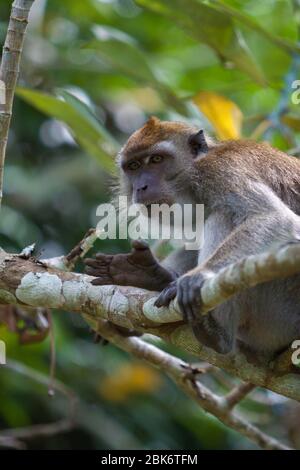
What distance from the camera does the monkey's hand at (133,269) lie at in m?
6.37

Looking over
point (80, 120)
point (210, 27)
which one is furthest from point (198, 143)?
point (210, 27)

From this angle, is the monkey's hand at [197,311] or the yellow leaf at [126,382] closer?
the monkey's hand at [197,311]

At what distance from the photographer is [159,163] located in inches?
293

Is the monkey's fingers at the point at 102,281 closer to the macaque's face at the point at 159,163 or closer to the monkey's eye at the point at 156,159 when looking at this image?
the macaque's face at the point at 159,163

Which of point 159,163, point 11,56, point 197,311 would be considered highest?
point 159,163

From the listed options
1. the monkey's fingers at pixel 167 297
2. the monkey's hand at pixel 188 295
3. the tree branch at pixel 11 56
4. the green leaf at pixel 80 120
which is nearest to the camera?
the monkey's hand at pixel 188 295

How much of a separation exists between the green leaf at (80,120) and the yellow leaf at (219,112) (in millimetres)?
1122

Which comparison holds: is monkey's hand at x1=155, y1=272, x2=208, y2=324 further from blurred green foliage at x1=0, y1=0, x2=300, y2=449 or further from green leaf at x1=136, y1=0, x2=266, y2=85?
green leaf at x1=136, y1=0, x2=266, y2=85

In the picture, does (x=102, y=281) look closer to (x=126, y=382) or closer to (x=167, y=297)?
(x=167, y=297)

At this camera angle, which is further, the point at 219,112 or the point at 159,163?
the point at 219,112

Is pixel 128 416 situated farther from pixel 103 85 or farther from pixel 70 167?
pixel 103 85

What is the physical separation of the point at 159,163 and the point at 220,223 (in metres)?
1.22

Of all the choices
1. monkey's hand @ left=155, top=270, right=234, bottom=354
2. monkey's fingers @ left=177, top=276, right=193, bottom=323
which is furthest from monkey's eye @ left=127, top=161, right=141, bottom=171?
monkey's fingers @ left=177, top=276, right=193, bottom=323

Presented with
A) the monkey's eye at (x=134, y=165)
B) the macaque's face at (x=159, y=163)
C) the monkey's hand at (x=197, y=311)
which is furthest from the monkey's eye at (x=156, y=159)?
the monkey's hand at (x=197, y=311)
